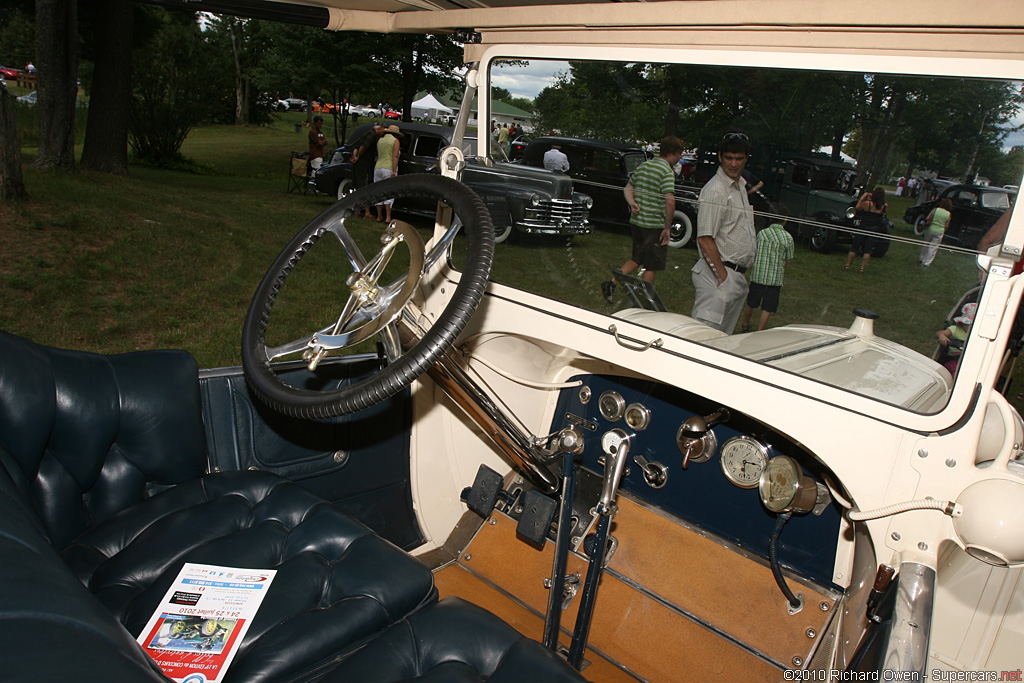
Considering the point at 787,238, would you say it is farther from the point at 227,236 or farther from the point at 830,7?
the point at 227,236

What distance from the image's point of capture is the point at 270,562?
6.15 ft

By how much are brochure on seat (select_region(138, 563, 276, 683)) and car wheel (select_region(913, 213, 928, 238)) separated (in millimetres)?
1662

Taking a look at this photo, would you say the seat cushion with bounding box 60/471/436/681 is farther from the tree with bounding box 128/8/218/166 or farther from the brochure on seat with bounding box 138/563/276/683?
the tree with bounding box 128/8/218/166

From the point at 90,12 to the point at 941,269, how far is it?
43.4ft

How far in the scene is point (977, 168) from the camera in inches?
50.1

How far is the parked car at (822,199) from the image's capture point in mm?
1432

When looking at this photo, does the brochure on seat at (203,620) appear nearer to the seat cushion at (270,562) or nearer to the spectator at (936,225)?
the seat cushion at (270,562)

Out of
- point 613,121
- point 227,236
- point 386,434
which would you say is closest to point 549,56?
point 613,121

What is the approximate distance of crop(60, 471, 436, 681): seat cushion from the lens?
164 cm

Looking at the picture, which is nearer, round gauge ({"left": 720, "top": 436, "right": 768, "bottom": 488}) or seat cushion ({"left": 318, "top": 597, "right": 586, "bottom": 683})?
seat cushion ({"left": 318, "top": 597, "right": 586, "bottom": 683})

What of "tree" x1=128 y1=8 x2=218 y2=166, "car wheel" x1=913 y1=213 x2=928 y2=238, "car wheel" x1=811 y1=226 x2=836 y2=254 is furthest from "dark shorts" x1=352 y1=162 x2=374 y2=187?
"car wheel" x1=913 y1=213 x2=928 y2=238

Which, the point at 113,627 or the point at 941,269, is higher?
the point at 941,269

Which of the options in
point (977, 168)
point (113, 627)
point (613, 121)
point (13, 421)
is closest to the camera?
point (113, 627)

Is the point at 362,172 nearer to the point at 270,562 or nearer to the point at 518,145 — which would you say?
the point at 518,145
